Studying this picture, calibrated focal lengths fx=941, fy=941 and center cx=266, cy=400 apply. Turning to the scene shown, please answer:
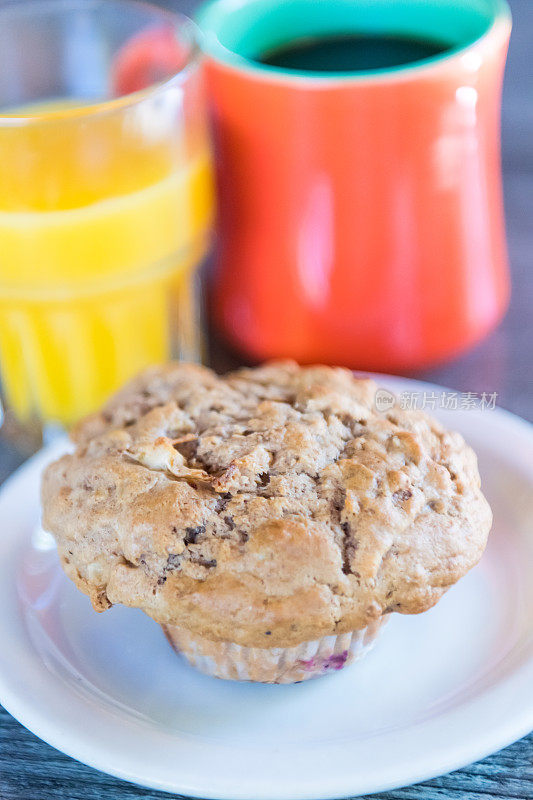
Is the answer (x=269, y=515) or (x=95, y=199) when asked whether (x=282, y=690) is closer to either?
(x=269, y=515)

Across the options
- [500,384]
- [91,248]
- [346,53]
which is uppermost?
[346,53]

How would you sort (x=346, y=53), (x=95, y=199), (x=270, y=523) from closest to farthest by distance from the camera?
(x=270, y=523)
(x=95, y=199)
(x=346, y=53)

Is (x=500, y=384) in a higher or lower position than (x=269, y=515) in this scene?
lower

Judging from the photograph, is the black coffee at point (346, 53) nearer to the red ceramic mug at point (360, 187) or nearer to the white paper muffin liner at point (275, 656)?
the red ceramic mug at point (360, 187)

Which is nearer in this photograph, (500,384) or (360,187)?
(360,187)

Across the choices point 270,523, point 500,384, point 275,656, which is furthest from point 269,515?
point 500,384

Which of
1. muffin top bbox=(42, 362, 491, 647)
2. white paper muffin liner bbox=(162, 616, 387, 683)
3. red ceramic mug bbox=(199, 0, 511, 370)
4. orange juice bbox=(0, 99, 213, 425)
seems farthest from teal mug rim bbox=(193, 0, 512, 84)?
white paper muffin liner bbox=(162, 616, 387, 683)
